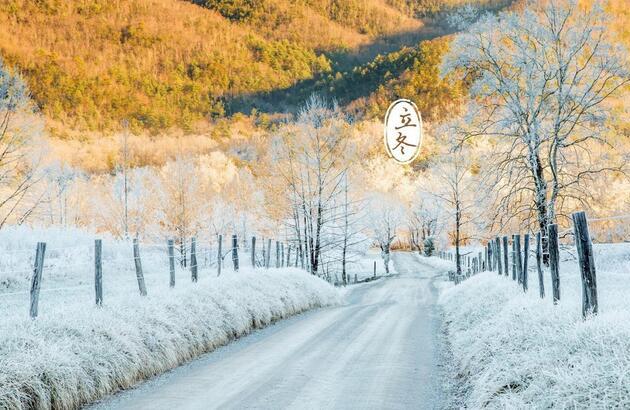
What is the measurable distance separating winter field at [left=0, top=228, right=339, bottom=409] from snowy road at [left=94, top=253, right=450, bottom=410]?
39 cm

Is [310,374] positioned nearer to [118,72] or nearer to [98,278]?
[98,278]

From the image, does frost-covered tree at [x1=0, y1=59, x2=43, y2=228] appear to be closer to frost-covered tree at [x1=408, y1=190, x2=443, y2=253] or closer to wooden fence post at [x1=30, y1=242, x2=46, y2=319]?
wooden fence post at [x1=30, y1=242, x2=46, y2=319]

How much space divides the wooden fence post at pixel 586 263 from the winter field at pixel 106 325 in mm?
6510

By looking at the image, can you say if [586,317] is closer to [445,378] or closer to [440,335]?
[445,378]

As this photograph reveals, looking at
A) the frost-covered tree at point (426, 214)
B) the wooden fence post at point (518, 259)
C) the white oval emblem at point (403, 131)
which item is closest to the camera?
the wooden fence post at point (518, 259)

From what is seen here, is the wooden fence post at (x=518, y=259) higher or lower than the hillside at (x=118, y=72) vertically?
lower

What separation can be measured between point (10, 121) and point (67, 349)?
11117 mm

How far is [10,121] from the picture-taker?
15.7m

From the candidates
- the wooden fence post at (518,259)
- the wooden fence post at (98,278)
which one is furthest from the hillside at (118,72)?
the wooden fence post at (518,259)

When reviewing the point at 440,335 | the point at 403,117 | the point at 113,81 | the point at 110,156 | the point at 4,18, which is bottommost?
the point at 440,335

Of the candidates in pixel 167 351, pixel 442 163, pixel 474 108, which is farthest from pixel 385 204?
pixel 167 351

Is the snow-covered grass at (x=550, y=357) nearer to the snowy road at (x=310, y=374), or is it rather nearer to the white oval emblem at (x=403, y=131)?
the snowy road at (x=310, y=374)

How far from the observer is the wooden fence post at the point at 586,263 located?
21.5 ft

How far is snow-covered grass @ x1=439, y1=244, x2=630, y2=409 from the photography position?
435cm
